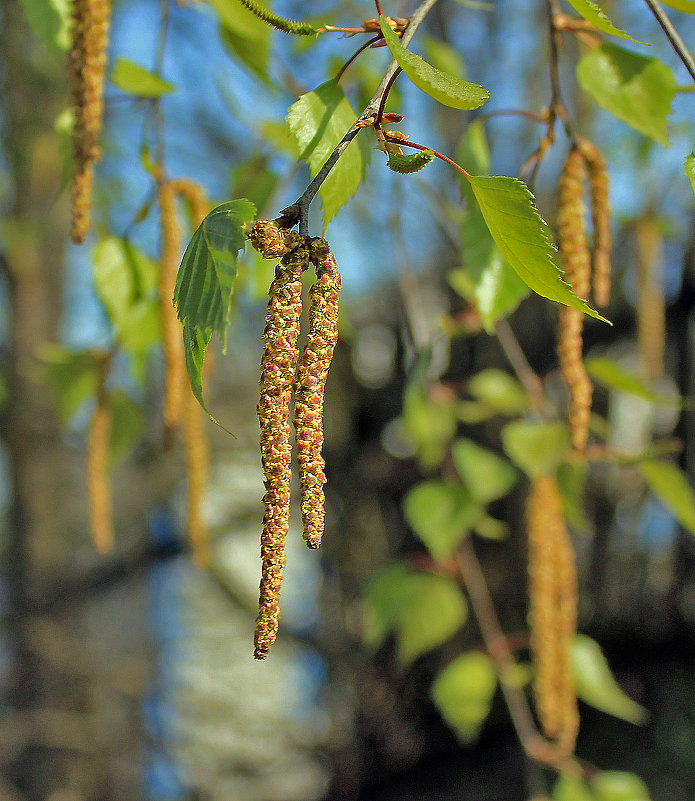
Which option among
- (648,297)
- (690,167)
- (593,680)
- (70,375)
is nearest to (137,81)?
(70,375)

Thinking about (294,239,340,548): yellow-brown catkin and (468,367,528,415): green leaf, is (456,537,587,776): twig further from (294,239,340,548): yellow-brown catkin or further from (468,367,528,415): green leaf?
(294,239,340,548): yellow-brown catkin

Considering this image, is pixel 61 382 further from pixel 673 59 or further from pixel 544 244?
pixel 673 59

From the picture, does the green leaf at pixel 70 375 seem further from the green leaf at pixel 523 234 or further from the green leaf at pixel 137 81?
the green leaf at pixel 523 234

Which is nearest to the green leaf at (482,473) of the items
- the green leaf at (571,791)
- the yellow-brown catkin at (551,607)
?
the yellow-brown catkin at (551,607)

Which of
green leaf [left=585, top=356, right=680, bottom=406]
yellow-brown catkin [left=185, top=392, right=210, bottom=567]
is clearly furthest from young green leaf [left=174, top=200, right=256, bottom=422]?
green leaf [left=585, top=356, right=680, bottom=406]

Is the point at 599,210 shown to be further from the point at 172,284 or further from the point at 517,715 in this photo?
the point at 517,715

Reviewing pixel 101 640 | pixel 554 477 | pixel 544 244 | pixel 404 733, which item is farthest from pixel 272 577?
pixel 101 640
